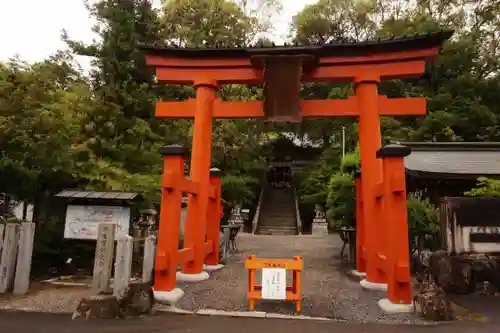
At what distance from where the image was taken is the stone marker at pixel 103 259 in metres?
5.96

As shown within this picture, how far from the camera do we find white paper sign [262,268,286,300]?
588 centimetres

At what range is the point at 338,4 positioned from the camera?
28797mm

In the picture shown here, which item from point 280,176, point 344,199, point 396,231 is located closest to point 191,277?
point 396,231

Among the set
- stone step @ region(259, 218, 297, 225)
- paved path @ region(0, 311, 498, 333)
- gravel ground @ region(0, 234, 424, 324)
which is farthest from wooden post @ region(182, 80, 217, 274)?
stone step @ region(259, 218, 297, 225)

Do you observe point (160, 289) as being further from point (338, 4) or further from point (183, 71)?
point (338, 4)

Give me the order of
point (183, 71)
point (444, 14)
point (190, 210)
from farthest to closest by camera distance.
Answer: point (444, 14) → point (183, 71) → point (190, 210)

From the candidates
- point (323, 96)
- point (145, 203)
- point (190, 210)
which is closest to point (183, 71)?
point (190, 210)

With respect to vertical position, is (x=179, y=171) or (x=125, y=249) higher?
(x=179, y=171)

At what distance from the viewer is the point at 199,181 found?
27.2ft

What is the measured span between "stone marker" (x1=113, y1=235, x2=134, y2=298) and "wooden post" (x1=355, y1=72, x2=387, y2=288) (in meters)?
4.61

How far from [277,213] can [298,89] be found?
19.3m

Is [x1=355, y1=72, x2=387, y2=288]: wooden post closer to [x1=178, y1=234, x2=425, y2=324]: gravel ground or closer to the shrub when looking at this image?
[x1=178, y1=234, x2=425, y2=324]: gravel ground

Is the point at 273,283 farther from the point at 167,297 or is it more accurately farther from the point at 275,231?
the point at 275,231

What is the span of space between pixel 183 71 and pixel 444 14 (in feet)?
A: 75.6
